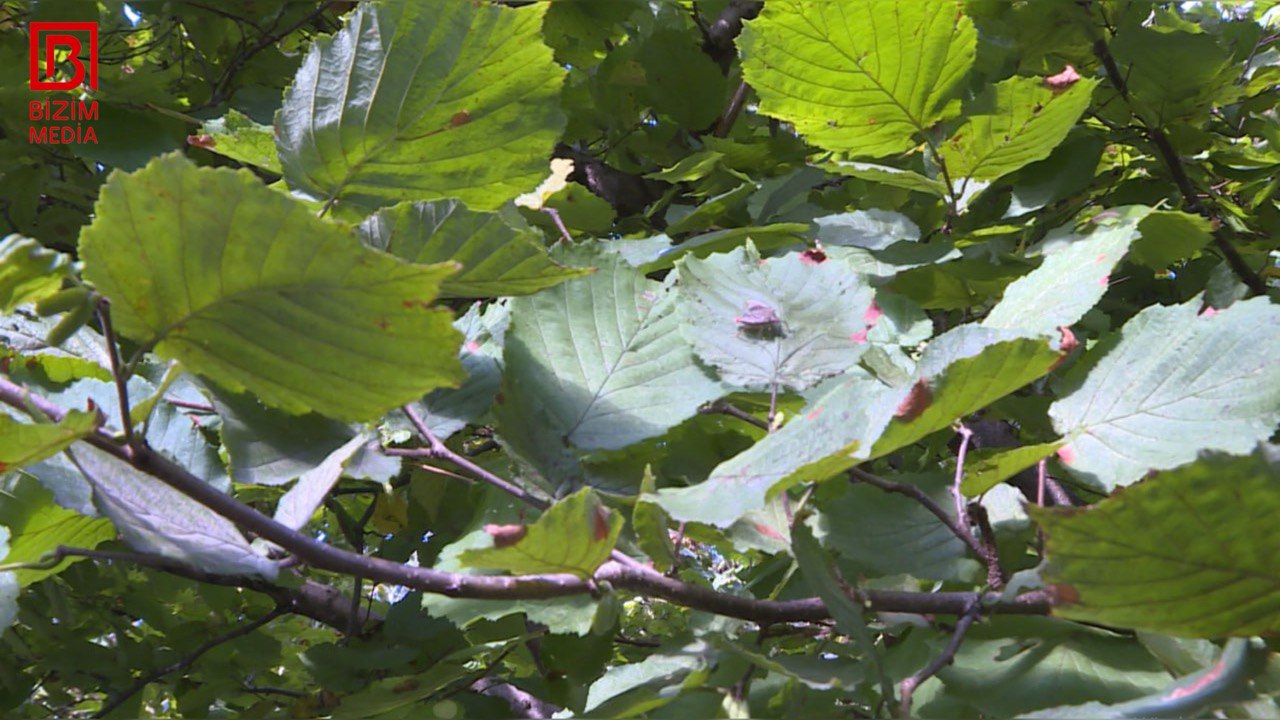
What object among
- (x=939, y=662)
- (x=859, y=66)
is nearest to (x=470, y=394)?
(x=939, y=662)

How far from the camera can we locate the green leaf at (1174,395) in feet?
1.69

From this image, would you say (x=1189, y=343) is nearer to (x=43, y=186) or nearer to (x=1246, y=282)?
(x=1246, y=282)

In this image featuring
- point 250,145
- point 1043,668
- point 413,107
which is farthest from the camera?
point 250,145

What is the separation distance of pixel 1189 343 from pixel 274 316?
487 millimetres

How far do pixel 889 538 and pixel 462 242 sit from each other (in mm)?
290

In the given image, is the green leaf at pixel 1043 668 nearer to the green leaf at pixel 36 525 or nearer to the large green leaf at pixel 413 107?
the large green leaf at pixel 413 107

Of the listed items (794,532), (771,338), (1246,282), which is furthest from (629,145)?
(794,532)

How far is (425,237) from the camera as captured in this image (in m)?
0.52

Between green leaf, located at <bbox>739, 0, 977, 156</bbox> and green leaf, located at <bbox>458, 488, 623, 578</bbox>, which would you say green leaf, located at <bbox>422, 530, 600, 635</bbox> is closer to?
green leaf, located at <bbox>458, 488, 623, 578</bbox>

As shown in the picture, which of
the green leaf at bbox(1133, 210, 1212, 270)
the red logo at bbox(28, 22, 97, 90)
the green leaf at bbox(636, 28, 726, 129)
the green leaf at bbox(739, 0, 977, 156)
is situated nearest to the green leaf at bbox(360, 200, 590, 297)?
the green leaf at bbox(739, 0, 977, 156)

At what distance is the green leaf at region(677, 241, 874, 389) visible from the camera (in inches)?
22.7

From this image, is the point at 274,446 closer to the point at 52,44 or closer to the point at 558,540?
the point at 558,540

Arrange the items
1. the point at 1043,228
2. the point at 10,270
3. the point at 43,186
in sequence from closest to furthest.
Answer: the point at 10,270 → the point at 1043,228 → the point at 43,186

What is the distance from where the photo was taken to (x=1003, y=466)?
1.67ft
